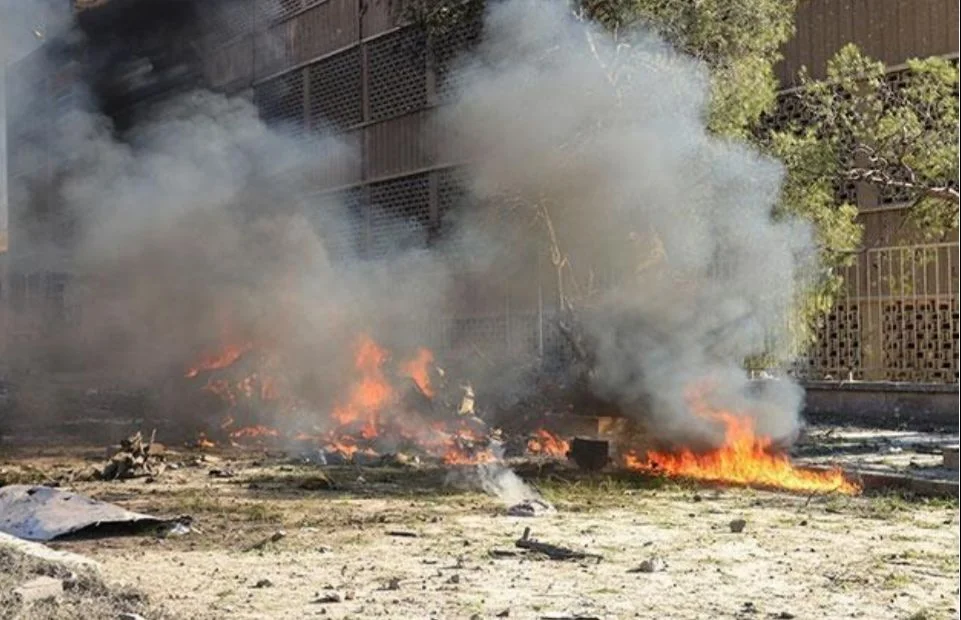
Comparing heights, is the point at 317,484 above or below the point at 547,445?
below

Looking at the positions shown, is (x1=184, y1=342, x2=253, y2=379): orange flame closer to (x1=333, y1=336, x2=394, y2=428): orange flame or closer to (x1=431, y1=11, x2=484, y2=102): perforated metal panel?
(x1=333, y1=336, x2=394, y2=428): orange flame

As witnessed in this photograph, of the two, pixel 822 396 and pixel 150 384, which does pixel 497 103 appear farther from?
pixel 150 384

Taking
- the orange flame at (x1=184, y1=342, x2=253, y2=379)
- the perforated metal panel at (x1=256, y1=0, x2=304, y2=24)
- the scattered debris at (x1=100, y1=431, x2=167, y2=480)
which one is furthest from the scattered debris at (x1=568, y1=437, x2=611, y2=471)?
the perforated metal panel at (x1=256, y1=0, x2=304, y2=24)

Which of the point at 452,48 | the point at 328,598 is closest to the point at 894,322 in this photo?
the point at 452,48

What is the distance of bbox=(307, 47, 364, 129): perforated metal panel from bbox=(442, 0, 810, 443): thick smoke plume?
24.9 ft

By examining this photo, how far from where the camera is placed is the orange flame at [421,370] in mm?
15562

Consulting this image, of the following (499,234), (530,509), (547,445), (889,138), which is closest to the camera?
(530,509)

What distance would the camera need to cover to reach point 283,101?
70.6 feet

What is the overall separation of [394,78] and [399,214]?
2553 millimetres

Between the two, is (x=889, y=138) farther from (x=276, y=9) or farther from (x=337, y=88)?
(x=337, y=88)

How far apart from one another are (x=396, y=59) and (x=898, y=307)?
1099 cm

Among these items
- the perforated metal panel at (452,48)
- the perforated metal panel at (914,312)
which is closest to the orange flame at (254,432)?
the perforated metal panel at (452,48)

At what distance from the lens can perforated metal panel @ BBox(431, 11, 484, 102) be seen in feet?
49.2

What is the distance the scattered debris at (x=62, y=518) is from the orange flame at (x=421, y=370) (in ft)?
24.5
